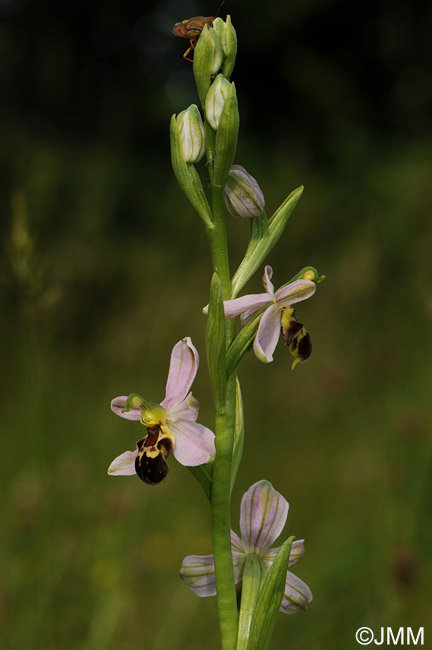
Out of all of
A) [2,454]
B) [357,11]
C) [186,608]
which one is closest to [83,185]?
[2,454]

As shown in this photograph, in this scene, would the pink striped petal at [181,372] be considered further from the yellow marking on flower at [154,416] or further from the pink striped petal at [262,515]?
the pink striped petal at [262,515]

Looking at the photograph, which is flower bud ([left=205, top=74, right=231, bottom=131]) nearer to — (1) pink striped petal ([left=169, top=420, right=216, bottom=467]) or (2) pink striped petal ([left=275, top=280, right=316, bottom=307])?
(2) pink striped petal ([left=275, top=280, right=316, bottom=307])

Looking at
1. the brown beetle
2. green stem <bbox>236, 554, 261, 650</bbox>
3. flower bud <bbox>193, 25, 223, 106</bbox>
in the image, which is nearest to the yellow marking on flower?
green stem <bbox>236, 554, 261, 650</bbox>

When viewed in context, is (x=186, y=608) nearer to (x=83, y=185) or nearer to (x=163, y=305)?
(x=163, y=305)

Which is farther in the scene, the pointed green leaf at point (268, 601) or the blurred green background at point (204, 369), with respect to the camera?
the blurred green background at point (204, 369)

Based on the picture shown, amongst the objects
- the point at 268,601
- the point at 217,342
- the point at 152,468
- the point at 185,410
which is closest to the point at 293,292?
the point at 217,342

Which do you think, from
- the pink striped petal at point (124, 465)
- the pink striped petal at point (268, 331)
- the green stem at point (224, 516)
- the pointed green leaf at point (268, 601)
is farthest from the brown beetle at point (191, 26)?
the pointed green leaf at point (268, 601)
